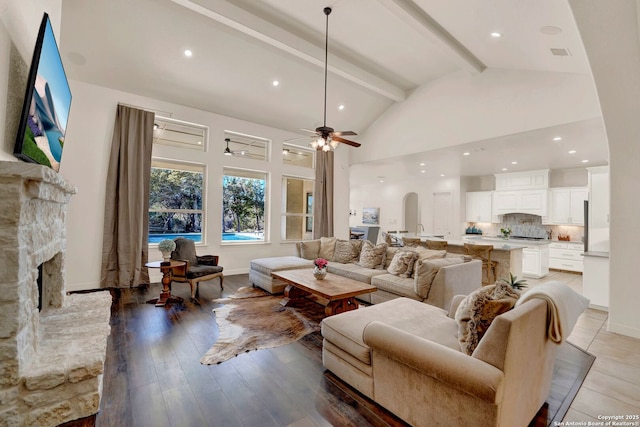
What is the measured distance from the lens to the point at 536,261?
6.63 m

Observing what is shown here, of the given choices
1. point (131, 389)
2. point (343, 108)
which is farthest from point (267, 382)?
point (343, 108)

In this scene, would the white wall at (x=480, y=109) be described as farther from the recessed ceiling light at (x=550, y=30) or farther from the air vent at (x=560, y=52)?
the recessed ceiling light at (x=550, y=30)

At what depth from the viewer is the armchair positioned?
14.2ft

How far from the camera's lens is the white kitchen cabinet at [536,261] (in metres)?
6.62

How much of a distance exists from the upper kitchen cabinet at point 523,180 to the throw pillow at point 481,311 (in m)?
7.31

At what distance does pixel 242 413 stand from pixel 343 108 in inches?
235

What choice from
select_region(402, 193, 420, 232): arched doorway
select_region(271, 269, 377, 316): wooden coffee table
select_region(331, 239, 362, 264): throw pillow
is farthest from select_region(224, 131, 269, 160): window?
select_region(402, 193, 420, 232): arched doorway

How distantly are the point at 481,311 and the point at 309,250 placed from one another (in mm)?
4108

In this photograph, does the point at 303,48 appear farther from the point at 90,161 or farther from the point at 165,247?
the point at 90,161

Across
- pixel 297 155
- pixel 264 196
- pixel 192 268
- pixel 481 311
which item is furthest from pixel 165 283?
pixel 297 155

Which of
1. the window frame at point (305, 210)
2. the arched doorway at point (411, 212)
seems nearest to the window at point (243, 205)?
the window frame at point (305, 210)

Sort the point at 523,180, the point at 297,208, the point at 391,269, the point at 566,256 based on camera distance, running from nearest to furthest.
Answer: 1. the point at 391,269
2. the point at 566,256
3. the point at 297,208
4. the point at 523,180

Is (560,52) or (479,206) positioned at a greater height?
(560,52)

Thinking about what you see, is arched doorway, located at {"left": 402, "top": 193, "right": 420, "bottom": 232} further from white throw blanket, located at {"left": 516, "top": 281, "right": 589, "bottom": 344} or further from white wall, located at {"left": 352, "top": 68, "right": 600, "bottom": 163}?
white throw blanket, located at {"left": 516, "top": 281, "right": 589, "bottom": 344}
